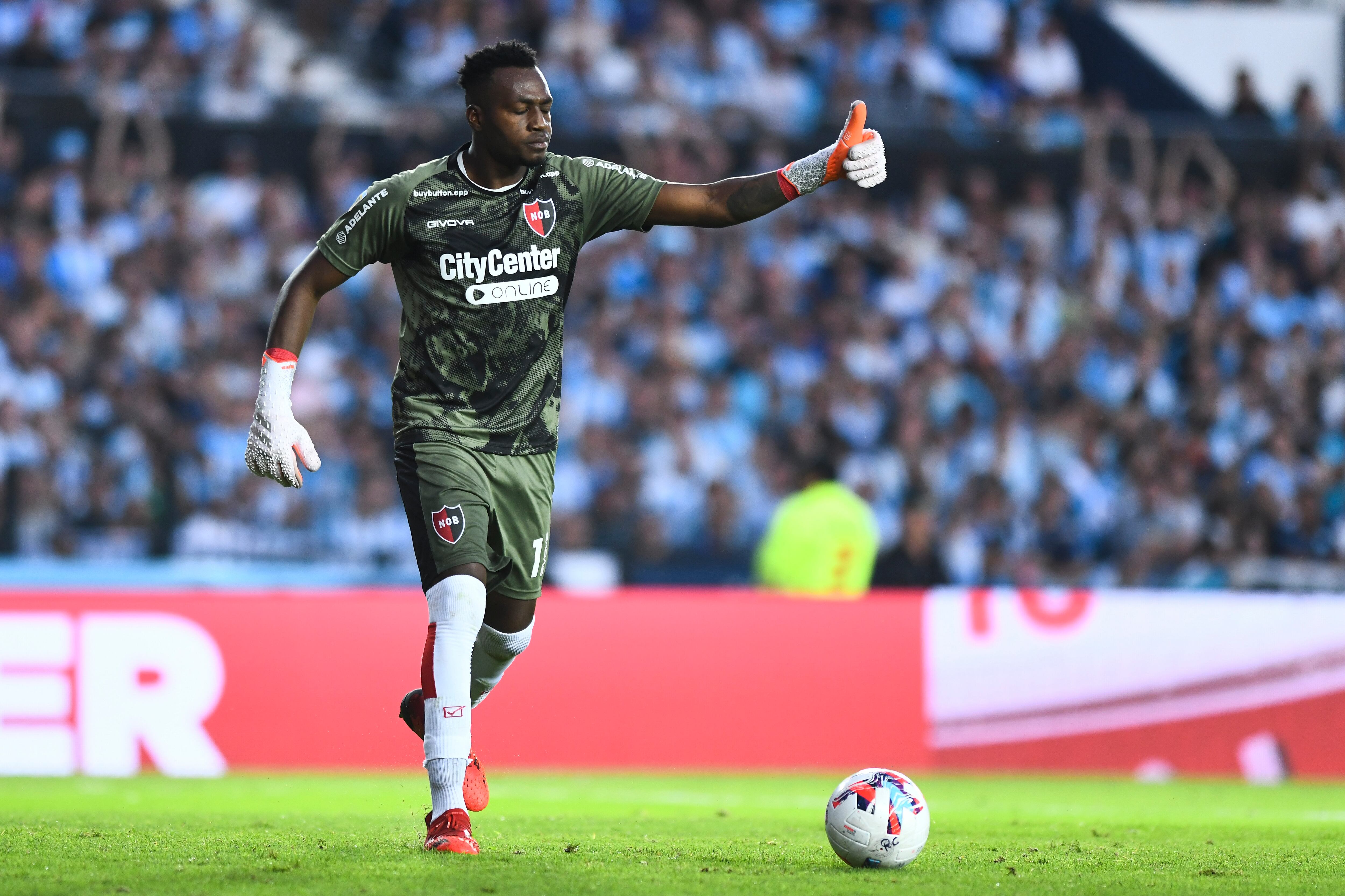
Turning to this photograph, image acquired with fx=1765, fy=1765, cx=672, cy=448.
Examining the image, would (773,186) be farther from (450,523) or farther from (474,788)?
(474,788)

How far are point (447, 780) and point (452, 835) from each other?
189mm

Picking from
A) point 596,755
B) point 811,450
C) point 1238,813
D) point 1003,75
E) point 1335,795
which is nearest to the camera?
point 1238,813

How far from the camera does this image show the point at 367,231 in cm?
630

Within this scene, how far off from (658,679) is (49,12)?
9.81 metres

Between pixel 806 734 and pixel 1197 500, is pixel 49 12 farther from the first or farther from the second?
pixel 1197 500

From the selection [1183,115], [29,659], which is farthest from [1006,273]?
[29,659]

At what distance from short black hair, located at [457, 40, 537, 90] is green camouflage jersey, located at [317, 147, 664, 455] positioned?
311 mm

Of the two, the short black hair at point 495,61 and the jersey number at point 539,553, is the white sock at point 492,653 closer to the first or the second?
the jersey number at point 539,553

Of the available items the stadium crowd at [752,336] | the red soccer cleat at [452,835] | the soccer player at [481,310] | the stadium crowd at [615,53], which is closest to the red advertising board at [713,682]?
the stadium crowd at [752,336]

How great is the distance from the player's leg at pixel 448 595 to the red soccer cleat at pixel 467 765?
0.09 meters

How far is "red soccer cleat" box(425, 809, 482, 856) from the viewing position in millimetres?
5883

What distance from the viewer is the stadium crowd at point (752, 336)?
13930mm

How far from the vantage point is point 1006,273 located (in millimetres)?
17719

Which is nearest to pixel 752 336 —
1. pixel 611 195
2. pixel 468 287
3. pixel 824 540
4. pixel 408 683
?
pixel 824 540
